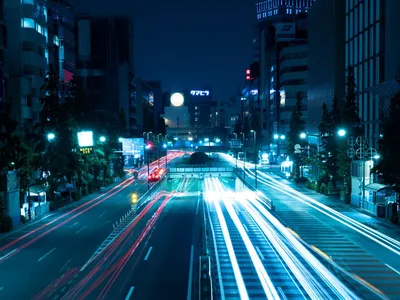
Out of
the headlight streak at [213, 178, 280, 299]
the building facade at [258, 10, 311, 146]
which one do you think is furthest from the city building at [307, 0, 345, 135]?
the headlight streak at [213, 178, 280, 299]

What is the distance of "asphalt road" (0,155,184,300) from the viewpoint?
24.1 metres

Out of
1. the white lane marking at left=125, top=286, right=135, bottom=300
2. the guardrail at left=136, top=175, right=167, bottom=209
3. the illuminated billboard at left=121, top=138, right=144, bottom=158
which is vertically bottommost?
the guardrail at left=136, top=175, right=167, bottom=209

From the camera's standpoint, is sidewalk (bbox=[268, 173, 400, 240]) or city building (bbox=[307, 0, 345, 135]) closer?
sidewalk (bbox=[268, 173, 400, 240])

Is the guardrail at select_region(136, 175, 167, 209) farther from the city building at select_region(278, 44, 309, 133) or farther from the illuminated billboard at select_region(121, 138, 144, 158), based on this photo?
the city building at select_region(278, 44, 309, 133)

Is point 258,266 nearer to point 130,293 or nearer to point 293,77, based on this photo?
point 130,293

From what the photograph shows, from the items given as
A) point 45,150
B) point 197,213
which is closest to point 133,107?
point 45,150

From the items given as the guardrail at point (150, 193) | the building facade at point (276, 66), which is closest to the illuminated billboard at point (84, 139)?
the guardrail at point (150, 193)

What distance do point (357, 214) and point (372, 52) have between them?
28.1 metres

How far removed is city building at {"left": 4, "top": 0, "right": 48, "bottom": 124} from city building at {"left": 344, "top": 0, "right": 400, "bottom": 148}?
42.6m

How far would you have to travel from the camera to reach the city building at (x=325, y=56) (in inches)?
3189

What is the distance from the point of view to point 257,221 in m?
43.0

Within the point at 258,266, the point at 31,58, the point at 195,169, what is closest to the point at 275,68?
the point at 195,169

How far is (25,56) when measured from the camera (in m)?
66.5

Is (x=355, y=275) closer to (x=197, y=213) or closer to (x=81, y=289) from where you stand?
(x=81, y=289)
